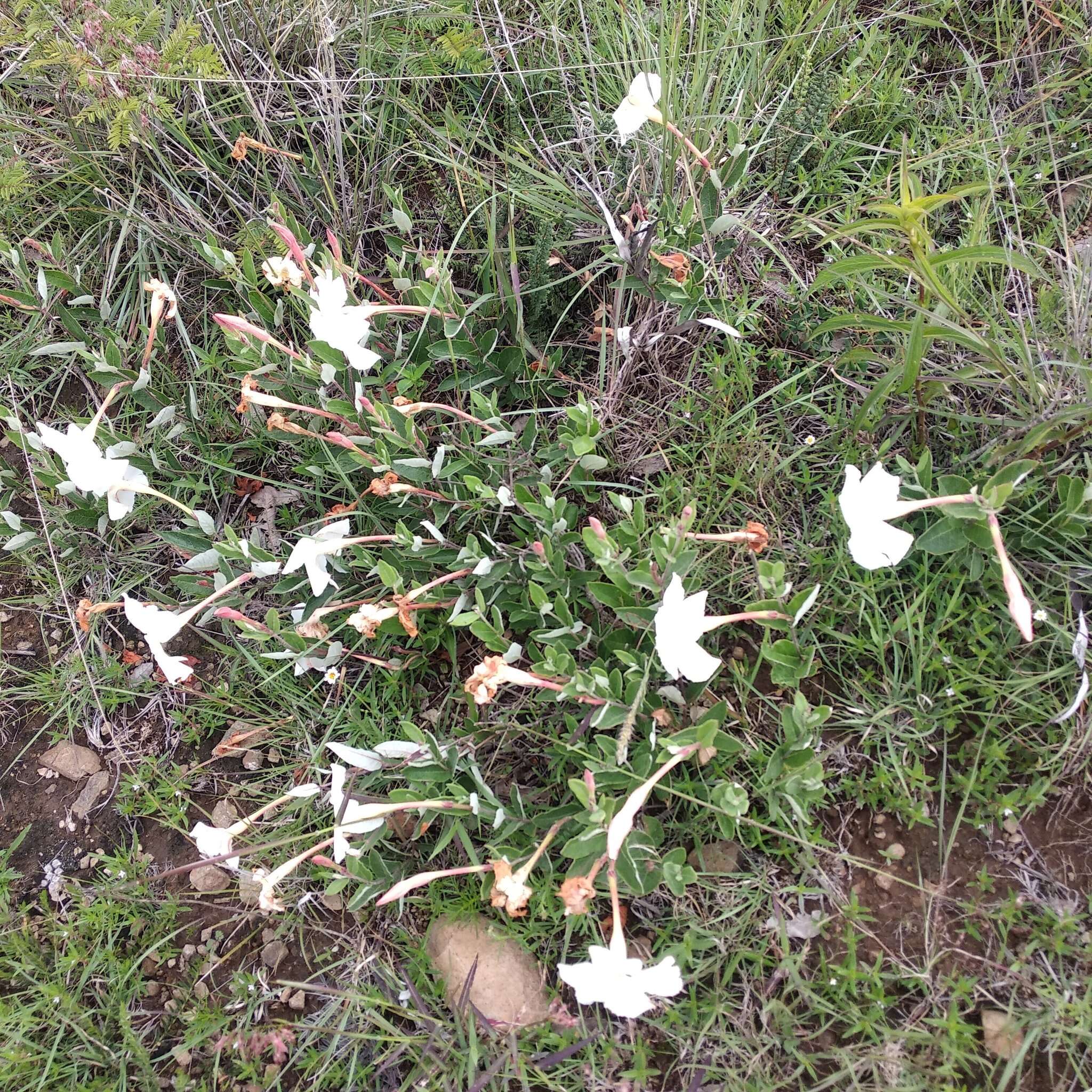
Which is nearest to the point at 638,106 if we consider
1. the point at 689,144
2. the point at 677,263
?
the point at 689,144

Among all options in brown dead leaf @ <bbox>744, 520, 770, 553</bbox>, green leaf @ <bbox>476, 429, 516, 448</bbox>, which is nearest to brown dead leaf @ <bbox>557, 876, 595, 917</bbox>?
brown dead leaf @ <bbox>744, 520, 770, 553</bbox>

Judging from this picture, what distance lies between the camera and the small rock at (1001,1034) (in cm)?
139

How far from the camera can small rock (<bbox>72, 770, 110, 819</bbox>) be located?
6.28 ft

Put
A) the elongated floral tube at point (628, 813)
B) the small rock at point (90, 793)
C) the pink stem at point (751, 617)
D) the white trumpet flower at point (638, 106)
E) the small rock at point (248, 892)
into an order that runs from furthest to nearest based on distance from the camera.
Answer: the small rock at point (90, 793)
the small rock at point (248, 892)
the white trumpet flower at point (638, 106)
the pink stem at point (751, 617)
the elongated floral tube at point (628, 813)

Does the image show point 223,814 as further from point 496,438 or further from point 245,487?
point 496,438

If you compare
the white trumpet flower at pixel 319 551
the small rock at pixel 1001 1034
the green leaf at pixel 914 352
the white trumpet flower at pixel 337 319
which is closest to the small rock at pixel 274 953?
the white trumpet flower at pixel 319 551

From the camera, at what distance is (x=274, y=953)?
5.64 ft

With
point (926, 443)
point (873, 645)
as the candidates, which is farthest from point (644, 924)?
point (926, 443)

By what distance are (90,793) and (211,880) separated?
379mm

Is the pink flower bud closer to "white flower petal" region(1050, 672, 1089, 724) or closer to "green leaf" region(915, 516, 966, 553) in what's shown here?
"green leaf" region(915, 516, 966, 553)

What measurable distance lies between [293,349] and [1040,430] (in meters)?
1.61

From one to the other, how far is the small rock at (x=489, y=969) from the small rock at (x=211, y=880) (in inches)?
20.1

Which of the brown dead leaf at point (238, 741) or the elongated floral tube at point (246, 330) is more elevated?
the elongated floral tube at point (246, 330)

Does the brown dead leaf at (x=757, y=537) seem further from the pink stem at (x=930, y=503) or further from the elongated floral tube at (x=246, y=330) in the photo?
the elongated floral tube at (x=246, y=330)
